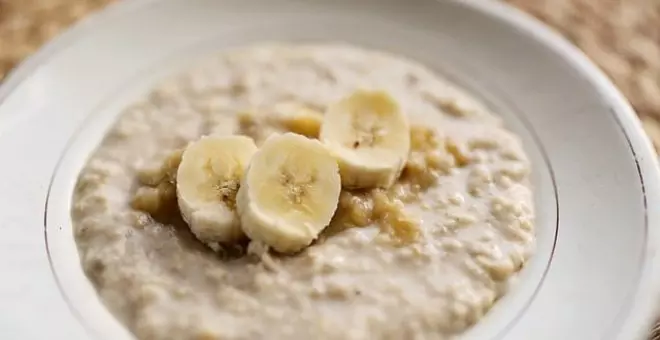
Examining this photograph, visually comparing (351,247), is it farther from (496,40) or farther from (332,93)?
(496,40)

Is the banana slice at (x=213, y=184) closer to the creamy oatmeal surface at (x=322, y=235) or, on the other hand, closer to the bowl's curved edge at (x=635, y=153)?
the creamy oatmeal surface at (x=322, y=235)

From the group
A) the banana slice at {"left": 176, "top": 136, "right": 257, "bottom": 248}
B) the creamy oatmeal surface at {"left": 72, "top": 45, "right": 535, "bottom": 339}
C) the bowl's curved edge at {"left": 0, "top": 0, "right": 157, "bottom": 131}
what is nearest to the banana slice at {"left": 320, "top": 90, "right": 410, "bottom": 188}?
the creamy oatmeal surface at {"left": 72, "top": 45, "right": 535, "bottom": 339}

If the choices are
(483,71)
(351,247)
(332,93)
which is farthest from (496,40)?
(351,247)

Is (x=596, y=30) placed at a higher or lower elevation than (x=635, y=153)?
higher

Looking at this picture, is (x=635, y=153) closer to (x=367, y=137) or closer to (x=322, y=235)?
(x=367, y=137)

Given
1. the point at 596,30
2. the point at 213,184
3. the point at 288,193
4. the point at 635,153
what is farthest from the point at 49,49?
the point at 596,30

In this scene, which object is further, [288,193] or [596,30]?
[596,30]
